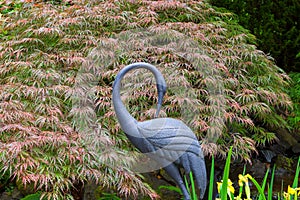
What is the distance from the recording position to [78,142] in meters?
2.21

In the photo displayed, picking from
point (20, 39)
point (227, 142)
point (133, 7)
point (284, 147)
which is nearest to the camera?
point (227, 142)

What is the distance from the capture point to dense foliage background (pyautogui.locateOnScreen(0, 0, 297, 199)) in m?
2.14

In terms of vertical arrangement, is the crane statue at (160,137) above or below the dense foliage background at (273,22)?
above

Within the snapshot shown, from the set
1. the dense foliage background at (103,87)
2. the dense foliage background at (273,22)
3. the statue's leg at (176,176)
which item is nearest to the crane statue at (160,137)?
the statue's leg at (176,176)

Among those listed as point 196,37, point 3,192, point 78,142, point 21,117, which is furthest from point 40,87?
point 196,37

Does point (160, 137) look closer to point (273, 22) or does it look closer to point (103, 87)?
point (103, 87)

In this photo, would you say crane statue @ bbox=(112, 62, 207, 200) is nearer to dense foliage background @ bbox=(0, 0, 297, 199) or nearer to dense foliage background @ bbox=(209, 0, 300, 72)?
dense foliage background @ bbox=(0, 0, 297, 199)

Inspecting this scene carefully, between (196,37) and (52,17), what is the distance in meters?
1.02

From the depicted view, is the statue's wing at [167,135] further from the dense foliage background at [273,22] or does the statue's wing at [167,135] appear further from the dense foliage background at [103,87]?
the dense foliage background at [273,22]

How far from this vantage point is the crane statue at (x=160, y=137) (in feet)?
5.29

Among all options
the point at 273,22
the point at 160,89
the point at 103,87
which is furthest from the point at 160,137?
the point at 273,22

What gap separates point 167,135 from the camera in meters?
1.65

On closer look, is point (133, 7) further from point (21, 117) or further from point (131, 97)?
point (21, 117)

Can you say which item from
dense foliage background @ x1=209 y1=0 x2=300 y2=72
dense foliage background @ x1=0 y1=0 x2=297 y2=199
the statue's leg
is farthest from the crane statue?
dense foliage background @ x1=209 y1=0 x2=300 y2=72
